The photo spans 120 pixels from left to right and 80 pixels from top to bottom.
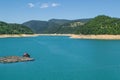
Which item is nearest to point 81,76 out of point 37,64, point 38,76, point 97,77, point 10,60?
point 97,77

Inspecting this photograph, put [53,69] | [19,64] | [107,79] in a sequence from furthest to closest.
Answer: [19,64], [53,69], [107,79]

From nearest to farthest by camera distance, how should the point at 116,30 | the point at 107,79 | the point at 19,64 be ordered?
1. the point at 107,79
2. the point at 19,64
3. the point at 116,30

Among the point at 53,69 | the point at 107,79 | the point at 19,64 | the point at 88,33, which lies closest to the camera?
the point at 107,79

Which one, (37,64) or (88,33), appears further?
(88,33)

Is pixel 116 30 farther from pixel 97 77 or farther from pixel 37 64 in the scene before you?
pixel 97 77

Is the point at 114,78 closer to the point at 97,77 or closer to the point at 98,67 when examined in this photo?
the point at 97,77

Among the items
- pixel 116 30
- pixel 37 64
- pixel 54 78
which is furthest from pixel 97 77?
pixel 116 30

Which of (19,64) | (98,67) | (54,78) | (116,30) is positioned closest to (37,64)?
(19,64)

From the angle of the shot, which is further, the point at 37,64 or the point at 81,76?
the point at 37,64
